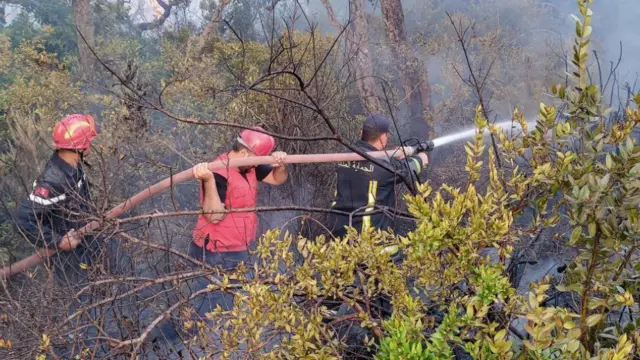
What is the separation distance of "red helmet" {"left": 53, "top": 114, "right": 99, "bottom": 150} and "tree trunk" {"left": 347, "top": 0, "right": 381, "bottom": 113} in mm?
4712

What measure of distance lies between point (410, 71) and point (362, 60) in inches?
38.8

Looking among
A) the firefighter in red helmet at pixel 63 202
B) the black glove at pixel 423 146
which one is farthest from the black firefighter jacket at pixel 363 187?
the firefighter in red helmet at pixel 63 202

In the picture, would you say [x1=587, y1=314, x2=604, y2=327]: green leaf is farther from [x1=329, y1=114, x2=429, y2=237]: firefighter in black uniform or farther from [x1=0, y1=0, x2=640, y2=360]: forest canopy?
[x1=329, y1=114, x2=429, y2=237]: firefighter in black uniform

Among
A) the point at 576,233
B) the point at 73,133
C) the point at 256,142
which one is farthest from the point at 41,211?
the point at 576,233

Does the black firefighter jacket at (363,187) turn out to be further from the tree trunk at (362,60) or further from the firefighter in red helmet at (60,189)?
the tree trunk at (362,60)

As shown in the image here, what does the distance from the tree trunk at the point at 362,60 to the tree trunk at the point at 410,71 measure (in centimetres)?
65

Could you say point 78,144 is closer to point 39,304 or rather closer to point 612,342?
point 39,304

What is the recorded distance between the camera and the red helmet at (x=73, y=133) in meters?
3.71

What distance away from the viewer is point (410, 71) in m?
9.44

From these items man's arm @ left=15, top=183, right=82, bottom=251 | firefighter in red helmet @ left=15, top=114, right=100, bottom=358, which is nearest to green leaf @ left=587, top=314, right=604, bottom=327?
firefighter in red helmet @ left=15, top=114, right=100, bottom=358

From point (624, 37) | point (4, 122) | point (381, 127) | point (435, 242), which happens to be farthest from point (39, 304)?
point (624, 37)

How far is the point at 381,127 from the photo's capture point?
13.2ft

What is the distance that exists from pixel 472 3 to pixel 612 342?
15.7m

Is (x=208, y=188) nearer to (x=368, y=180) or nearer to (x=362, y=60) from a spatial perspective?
(x=368, y=180)
